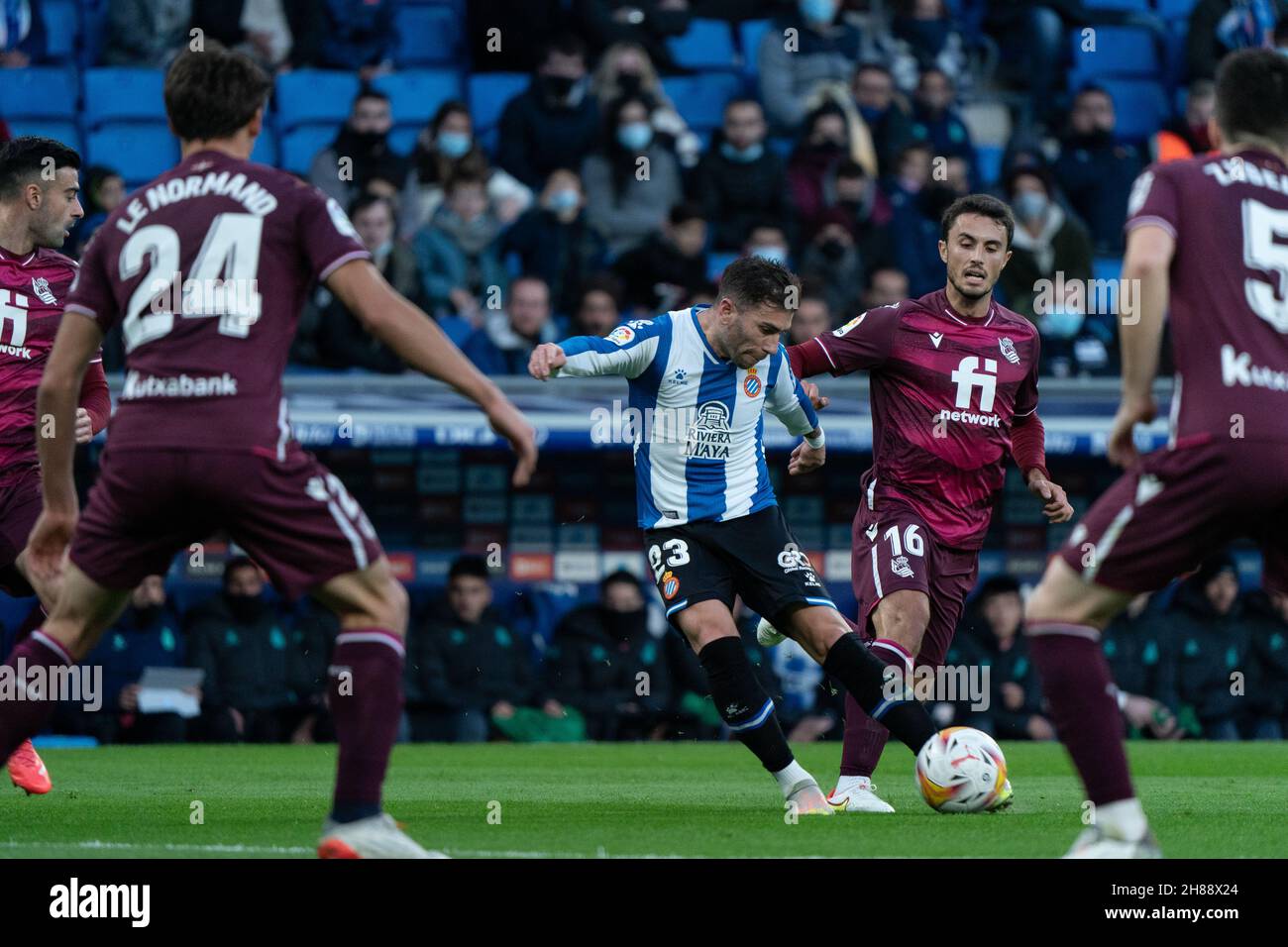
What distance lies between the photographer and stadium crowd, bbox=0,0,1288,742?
46.5 feet

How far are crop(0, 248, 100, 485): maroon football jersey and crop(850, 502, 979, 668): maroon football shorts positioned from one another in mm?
3719

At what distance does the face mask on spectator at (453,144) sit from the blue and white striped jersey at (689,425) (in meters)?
8.39

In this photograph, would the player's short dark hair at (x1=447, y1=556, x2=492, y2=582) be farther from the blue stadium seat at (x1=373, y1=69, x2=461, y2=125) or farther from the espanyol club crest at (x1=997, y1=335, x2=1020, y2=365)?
the espanyol club crest at (x1=997, y1=335, x2=1020, y2=365)

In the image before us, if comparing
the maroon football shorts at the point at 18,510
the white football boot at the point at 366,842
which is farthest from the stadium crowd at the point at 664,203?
the white football boot at the point at 366,842

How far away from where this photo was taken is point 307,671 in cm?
1407

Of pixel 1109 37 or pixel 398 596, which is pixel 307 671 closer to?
pixel 398 596

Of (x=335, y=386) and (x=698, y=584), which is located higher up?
(x=335, y=386)

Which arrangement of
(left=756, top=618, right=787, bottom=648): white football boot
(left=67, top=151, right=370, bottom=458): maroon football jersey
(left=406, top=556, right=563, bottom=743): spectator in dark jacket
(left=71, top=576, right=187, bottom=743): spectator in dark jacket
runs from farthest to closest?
(left=406, top=556, right=563, bottom=743): spectator in dark jacket, (left=71, top=576, right=187, bottom=743): spectator in dark jacket, (left=756, top=618, right=787, bottom=648): white football boot, (left=67, top=151, right=370, bottom=458): maroon football jersey

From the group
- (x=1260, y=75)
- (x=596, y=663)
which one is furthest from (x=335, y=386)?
(x=1260, y=75)

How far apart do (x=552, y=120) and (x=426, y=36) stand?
8.63ft

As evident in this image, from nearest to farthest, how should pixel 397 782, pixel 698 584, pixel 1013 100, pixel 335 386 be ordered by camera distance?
pixel 698 584 < pixel 397 782 < pixel 335 386 < pixel 1013 100

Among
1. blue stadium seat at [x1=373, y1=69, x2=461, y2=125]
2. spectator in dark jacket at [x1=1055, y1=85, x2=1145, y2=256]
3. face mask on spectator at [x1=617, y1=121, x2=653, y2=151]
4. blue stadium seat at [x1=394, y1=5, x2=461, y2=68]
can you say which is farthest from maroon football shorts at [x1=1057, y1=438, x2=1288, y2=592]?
blue stadium seat at [x1=394, y1=5, x2=461, y2=68]

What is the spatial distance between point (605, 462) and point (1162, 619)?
4470mm

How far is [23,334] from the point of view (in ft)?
28.3
